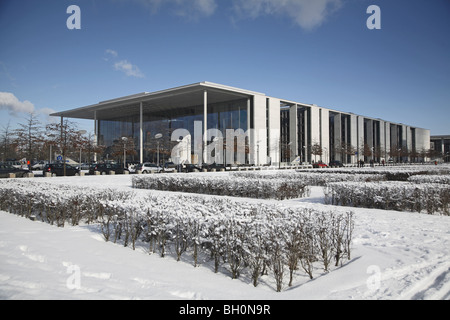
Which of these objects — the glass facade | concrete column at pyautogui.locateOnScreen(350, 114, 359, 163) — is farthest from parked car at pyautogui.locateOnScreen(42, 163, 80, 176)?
concrete column at pyautogui.locateOnScreen(350, 114, 359, 163)

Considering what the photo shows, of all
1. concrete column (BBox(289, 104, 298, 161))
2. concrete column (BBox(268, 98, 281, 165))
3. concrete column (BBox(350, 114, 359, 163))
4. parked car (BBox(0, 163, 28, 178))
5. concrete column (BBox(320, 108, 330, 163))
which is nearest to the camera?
parked car (BBox(0, 163, 28, 178))

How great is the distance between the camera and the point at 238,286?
3.91 m

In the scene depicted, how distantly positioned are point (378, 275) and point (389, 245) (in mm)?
1638

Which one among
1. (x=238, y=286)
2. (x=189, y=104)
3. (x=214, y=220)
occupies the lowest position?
(x=238, y=286)

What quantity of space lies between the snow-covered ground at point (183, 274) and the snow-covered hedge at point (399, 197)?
3427 millimetres

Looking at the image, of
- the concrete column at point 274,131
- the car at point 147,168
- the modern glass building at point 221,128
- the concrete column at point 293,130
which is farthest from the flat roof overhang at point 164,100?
the car at point 147,168

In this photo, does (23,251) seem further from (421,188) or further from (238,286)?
(421,188)

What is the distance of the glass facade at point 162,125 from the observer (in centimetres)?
5068

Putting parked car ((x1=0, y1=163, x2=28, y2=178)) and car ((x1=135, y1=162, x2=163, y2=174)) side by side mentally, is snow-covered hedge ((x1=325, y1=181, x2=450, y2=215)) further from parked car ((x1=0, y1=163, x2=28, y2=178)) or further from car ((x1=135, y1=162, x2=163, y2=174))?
car ((x1=135, y1=162, x2=163, y2=174))

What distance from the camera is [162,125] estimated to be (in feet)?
154

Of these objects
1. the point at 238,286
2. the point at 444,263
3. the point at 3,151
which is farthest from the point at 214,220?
the point at 3,151

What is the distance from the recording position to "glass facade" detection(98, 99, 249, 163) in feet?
166

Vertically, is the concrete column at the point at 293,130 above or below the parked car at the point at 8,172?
above

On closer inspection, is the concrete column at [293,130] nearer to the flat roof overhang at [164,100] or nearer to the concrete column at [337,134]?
the flat roof overhang at [164,100]
